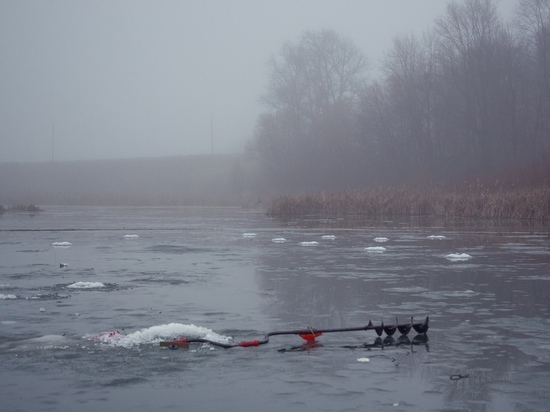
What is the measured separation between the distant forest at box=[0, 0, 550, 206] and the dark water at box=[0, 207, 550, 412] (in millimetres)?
26593

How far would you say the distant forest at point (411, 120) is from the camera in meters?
50.0

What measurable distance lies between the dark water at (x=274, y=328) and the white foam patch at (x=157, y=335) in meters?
0.02

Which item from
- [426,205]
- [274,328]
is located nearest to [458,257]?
[274,328]

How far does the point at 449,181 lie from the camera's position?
49.1 m

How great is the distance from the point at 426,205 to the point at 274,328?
2611cm

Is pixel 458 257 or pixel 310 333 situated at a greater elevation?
pixel 458 257

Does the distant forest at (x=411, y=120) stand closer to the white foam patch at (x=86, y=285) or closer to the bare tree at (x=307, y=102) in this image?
the bare tree at (x=307, y=102)

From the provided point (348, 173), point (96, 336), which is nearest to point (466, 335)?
point (96, 336)

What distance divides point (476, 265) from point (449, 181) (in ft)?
116

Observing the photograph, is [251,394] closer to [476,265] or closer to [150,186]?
[476,265]

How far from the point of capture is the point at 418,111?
56625mm

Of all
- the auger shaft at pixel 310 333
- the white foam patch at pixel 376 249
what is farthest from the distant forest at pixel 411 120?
→ the auger shaft at pixel 310 333

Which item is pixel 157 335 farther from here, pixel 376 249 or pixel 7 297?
pixel 376 249

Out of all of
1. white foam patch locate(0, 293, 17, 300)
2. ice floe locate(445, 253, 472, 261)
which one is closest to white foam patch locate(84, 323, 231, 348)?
white foam patch locate(0, 293, 17, 300)
